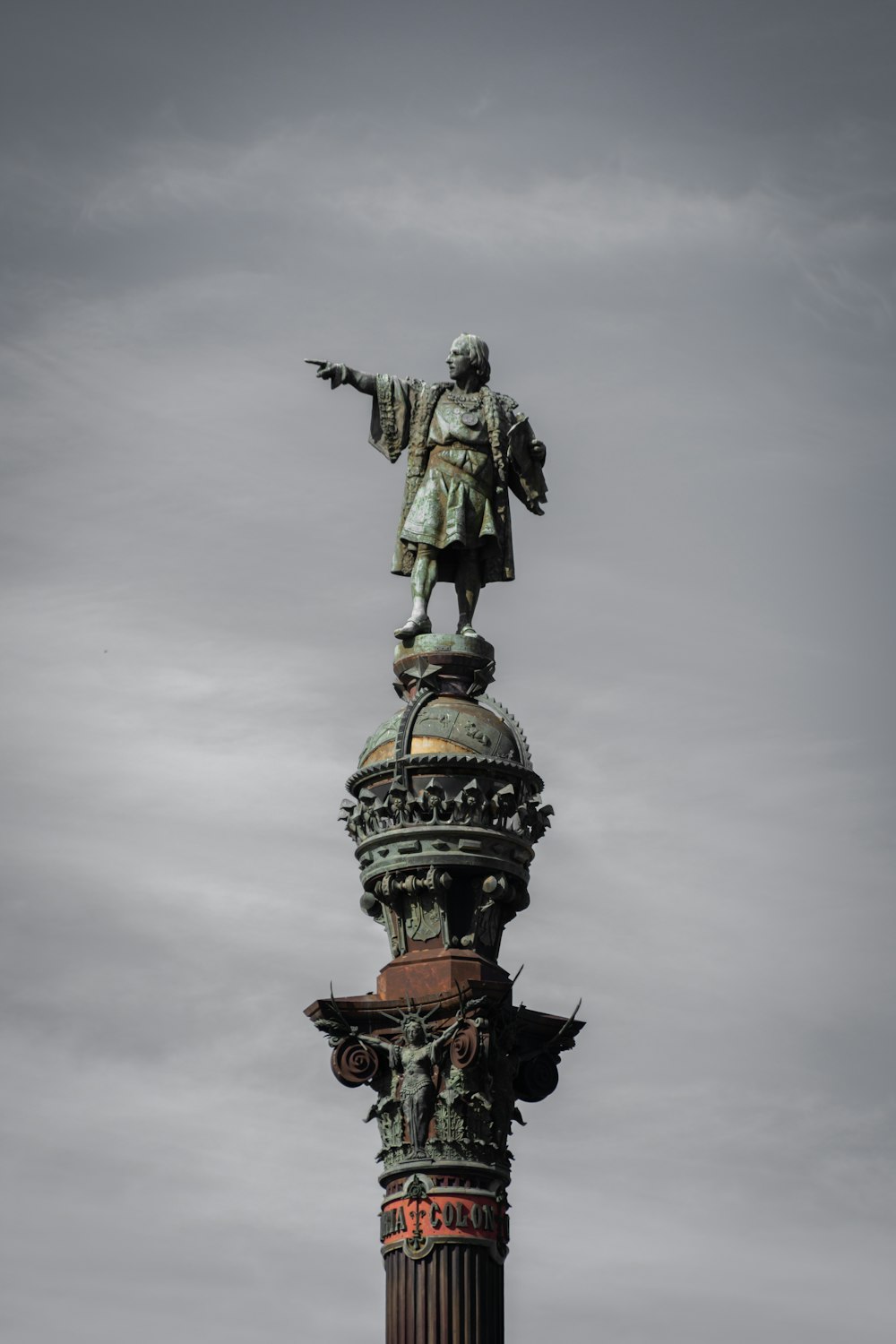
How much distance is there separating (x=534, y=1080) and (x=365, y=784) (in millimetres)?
5589

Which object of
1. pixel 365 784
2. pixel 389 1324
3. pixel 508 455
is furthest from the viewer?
pixel 508 455

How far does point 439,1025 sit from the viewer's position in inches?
1781

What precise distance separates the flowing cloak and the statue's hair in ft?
0.98

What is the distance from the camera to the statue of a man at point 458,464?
5025 cm

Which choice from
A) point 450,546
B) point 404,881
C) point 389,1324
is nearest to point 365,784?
point 404,881

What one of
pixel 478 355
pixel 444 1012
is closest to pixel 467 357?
pixel 478 355

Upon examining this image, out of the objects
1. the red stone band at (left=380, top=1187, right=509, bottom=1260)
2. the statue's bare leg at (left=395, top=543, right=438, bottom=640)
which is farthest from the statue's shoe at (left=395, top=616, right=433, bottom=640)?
the red stone band at (left=380, top=1187, right=509, bottom=1260)

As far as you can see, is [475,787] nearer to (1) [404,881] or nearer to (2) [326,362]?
(1) [404,881]

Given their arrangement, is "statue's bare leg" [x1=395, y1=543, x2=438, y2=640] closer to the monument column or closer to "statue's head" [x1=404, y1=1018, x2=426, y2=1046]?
the monument column

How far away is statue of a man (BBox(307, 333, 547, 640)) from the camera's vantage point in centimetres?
5025

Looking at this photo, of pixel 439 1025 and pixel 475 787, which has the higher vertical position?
pixel 475 787

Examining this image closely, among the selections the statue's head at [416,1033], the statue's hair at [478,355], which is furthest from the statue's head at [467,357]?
the statue's head at [416,1033]

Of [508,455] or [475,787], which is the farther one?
[508,455]

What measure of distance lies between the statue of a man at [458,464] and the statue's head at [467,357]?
2cm
